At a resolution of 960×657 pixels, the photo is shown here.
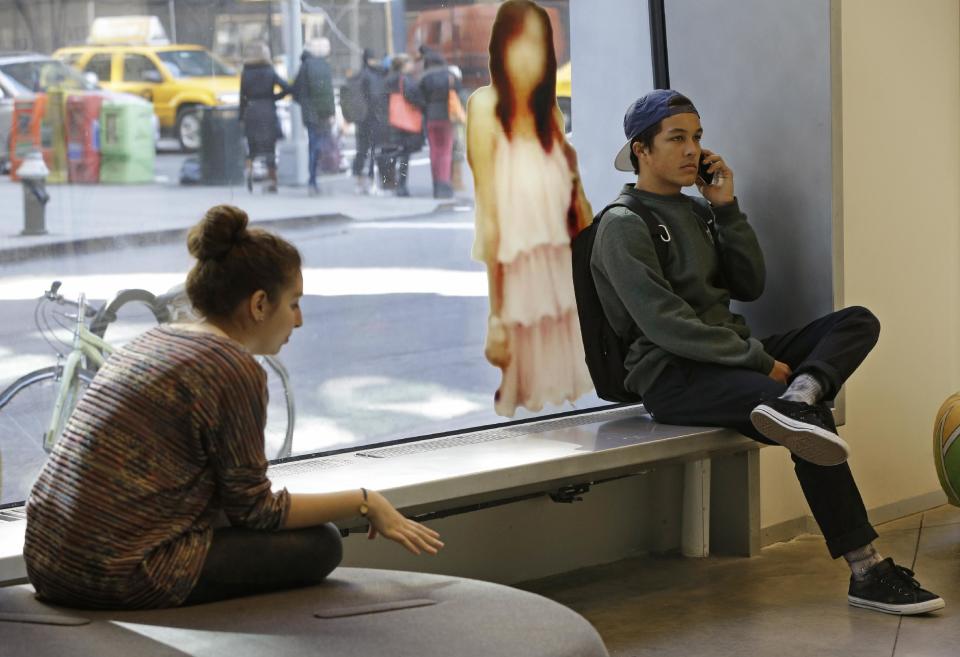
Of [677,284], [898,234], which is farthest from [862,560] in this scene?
[898,234]

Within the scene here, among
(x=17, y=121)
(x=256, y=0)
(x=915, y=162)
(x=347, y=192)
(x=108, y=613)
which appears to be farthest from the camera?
(x=915, y=162)

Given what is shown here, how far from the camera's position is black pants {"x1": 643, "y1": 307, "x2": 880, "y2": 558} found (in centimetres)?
352

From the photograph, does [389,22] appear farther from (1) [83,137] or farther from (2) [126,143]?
(1) [83,137]

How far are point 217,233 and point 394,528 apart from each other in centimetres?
57

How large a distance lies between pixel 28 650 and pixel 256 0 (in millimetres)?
2024

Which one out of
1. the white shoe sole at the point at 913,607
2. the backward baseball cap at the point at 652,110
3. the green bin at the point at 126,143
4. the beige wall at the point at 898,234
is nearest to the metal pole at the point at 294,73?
the green bin at the point at 126,143

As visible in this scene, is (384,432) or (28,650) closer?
(28,650)

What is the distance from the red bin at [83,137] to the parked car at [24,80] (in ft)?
0.11

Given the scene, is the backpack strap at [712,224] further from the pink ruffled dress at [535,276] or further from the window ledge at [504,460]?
the window ledge at [504,460]

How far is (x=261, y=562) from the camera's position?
2236 mm

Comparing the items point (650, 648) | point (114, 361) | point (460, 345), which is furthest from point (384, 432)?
point (114, 361)

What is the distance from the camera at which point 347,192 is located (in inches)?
151

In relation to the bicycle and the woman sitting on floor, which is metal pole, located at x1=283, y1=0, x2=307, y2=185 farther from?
the woman sitting on floor

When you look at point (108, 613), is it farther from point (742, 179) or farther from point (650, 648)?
point (742, 179)
